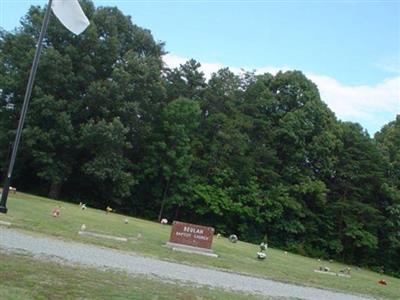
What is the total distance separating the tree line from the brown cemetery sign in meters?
18.1

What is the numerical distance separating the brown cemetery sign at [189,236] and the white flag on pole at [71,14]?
6.81 meters

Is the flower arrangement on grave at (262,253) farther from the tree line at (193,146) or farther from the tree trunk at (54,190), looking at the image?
the tree trunk at (54,190)

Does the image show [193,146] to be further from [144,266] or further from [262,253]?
[144,266]

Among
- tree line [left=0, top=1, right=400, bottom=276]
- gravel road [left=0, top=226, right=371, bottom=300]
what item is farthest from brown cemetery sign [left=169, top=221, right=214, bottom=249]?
tree line [left=0, top=1, right=400, bottom=276]

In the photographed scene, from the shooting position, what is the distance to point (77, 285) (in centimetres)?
663

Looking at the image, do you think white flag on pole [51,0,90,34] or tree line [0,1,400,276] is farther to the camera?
tree line [0,1,400,276]

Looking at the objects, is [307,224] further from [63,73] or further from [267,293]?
[267,293]

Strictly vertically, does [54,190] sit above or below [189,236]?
below

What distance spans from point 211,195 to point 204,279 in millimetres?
29162

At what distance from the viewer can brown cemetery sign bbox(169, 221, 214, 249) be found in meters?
15.9

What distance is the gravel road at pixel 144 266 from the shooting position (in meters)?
9.22

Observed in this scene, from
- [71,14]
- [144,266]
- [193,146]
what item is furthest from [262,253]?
[193,146]

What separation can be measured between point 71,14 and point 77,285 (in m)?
9.72

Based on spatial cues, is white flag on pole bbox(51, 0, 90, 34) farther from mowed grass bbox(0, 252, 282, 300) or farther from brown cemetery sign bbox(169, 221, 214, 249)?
mowed grass bbox(0, 252, 282, 300)
